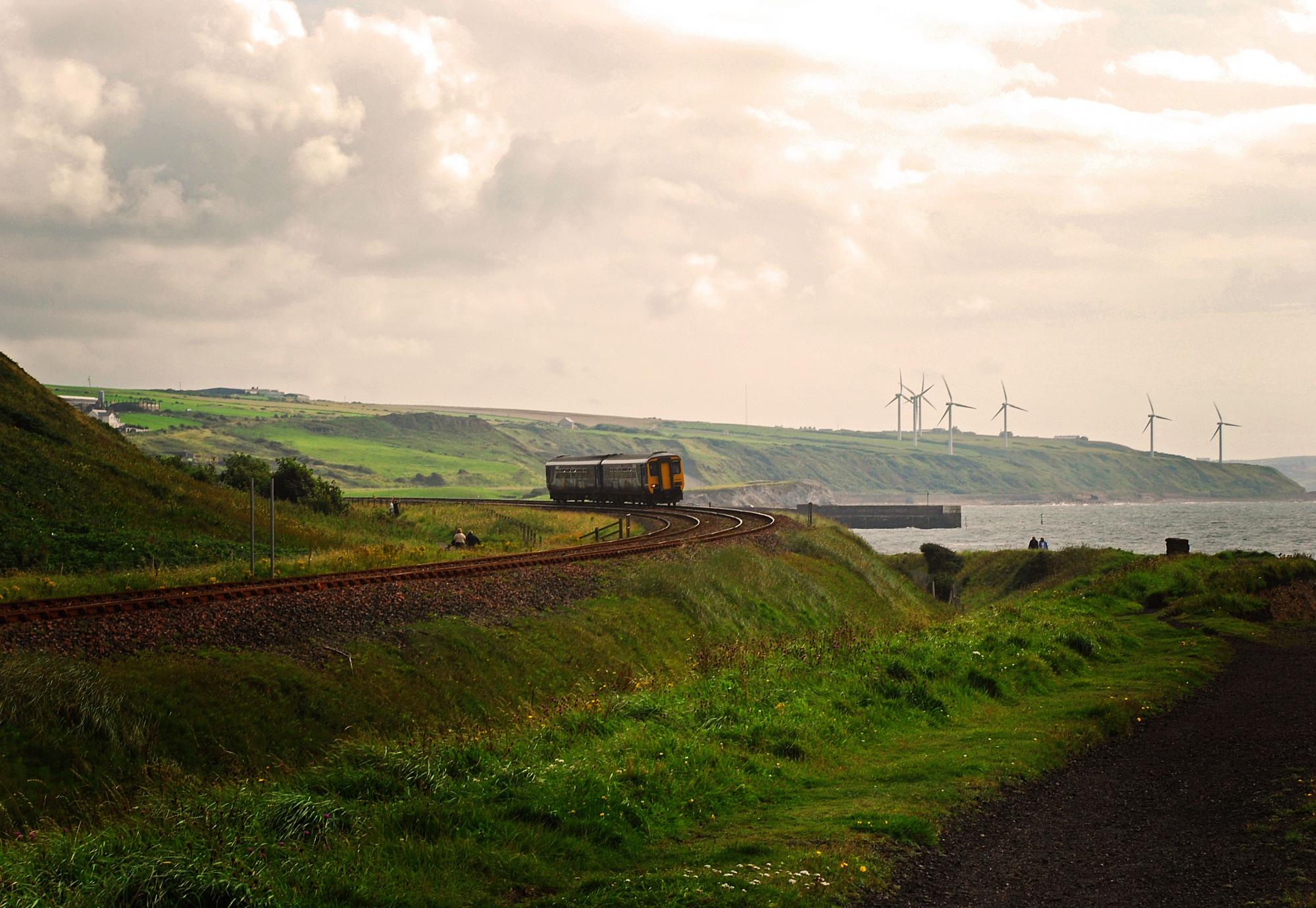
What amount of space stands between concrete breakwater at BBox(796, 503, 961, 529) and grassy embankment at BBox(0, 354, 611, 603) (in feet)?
438

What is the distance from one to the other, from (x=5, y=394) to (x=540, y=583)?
33.0 m

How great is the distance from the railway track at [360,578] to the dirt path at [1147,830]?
16.6 meters

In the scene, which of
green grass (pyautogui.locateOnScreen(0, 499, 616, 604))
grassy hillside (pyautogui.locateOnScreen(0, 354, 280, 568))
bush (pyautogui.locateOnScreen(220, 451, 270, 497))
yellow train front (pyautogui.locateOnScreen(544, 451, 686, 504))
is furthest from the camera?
yellow train front (pyautogui.locateOnScreen(544, 451, 686, 504))

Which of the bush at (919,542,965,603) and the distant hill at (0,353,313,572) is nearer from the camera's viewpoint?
the distant hill at (0,353,313,572)

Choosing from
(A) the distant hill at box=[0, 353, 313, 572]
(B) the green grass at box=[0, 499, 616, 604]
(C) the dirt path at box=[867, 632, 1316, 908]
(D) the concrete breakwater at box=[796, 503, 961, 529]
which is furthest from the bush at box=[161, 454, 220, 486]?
(D) the concrete breakwater at box=[796, 503, 961, 529]

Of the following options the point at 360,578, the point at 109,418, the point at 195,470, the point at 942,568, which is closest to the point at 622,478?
the point at 942,568

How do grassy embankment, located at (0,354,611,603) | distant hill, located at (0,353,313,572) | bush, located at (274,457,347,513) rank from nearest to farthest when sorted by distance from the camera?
grassy embankment, located at (0,354,611,603)
distant hill, located at (0,353,313,572)
bush, located at (274,457,347,513)

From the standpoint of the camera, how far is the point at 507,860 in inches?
400

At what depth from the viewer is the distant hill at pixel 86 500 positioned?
111 feet

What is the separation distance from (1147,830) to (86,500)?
39.6 m

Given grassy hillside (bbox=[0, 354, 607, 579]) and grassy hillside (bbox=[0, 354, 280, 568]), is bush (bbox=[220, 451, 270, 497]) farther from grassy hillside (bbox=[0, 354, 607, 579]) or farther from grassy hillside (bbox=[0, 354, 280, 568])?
grassy hillside (bbox=[0, 354, 280, 568])

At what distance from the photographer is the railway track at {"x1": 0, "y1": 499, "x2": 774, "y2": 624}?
20219 millimetres

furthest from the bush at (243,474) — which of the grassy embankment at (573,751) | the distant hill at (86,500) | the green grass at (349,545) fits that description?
the grassy embankment at (573,751)

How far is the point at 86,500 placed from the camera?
132 feet
